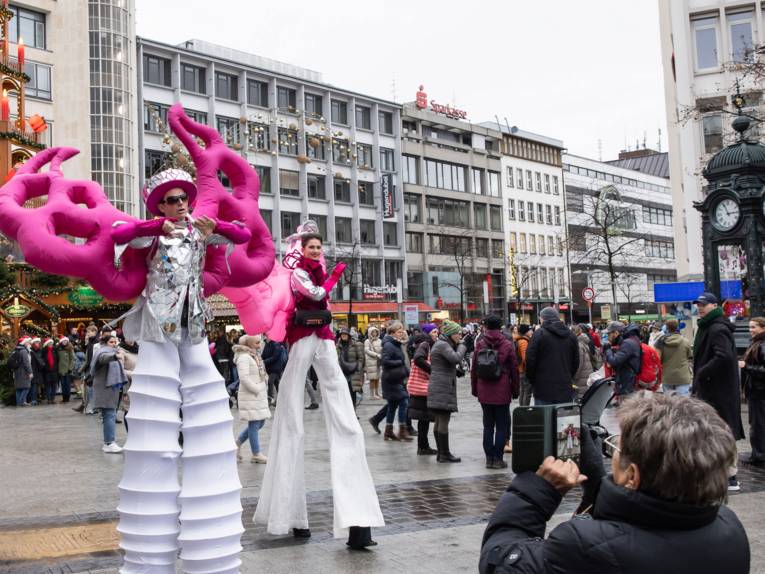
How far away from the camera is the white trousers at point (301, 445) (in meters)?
5.79

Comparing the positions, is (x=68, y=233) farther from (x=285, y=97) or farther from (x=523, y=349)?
(x=285, y=97)

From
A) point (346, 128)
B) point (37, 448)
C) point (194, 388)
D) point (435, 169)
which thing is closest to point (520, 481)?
point (194, 388)

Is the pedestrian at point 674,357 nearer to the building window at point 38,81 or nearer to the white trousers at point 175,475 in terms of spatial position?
the white trousers at point 175,475

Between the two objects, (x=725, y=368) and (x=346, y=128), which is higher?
(x=346, y=128)

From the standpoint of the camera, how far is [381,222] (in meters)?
65.8

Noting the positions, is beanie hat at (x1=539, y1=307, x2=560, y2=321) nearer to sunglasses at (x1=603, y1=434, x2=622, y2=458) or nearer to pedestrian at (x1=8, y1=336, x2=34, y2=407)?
sunglasses at (x1=603, y1=434, x2=622, y2=458)

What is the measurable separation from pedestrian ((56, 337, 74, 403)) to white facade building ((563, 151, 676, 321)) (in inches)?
2416

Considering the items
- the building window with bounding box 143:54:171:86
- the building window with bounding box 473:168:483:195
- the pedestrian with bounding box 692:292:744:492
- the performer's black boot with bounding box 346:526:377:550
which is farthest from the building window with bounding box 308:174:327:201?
the performer's black boot with bounding box 346:526:377:550

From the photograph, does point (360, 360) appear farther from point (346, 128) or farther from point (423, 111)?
point (423, 111)

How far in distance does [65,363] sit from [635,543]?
22076 millimetres

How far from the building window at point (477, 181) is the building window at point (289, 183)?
65.9 ft

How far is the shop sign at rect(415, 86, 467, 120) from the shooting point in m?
71.4

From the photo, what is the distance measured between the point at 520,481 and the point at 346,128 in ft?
208

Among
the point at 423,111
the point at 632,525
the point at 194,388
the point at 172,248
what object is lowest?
the point at 632,525
